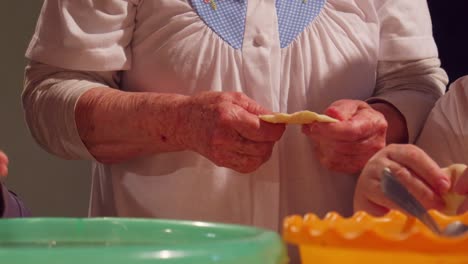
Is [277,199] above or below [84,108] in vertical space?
below

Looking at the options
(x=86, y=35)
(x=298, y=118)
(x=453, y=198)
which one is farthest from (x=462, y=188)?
(x=86, y=35)

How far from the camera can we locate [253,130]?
3.09 feet

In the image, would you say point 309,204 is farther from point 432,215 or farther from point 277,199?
point 432,215

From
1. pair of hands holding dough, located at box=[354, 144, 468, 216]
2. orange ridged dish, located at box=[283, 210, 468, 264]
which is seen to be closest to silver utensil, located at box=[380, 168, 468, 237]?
orange ridged dish, located at box=[283, 210, 468, 264]

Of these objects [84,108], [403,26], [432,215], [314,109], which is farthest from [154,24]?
[432,215]

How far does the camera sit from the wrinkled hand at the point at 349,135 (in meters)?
0.96

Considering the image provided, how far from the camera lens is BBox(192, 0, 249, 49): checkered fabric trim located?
3.68 feet

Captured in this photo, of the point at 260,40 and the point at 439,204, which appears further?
the point at 260,40

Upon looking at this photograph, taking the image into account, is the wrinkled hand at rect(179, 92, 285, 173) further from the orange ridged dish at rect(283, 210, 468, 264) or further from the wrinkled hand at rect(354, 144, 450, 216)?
the orange ridged dish at rect(283, 210, 468, 264)

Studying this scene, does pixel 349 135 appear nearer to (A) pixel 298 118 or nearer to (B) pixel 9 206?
(A) pixel 298 118

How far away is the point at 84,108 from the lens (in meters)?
1.08

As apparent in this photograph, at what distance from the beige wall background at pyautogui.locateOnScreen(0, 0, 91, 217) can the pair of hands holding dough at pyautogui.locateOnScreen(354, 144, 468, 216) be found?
182 centimetres

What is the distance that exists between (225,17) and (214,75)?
3.6 inches

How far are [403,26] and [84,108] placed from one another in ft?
1.76
